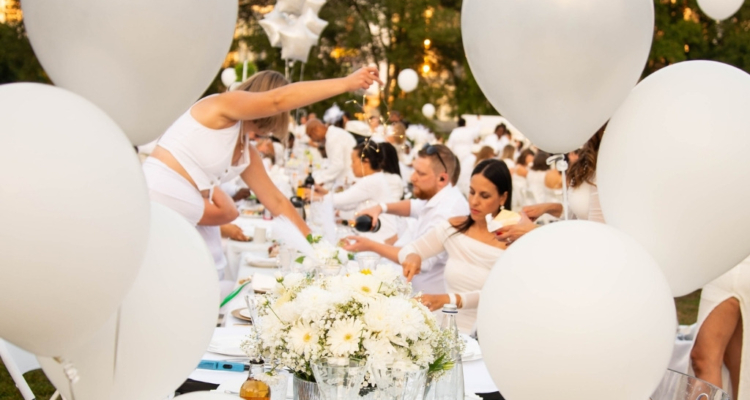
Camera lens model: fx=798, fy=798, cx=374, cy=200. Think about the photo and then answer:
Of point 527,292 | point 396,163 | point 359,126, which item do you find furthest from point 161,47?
point 396,163

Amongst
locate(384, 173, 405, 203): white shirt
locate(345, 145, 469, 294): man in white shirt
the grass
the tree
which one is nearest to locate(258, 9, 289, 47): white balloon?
locate(384, 173, 405, 203): white shirt

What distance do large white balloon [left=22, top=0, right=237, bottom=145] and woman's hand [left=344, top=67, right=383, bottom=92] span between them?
4.03 ft

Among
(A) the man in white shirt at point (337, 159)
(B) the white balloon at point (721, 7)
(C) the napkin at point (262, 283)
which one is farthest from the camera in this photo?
(A) the man in white shirt at point (337, 159)

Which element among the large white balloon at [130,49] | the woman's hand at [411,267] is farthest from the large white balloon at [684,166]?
the woman's hand at [411,267]

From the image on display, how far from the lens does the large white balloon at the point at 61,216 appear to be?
936 mm

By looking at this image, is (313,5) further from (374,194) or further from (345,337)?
(345,337)

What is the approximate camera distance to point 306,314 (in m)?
1.51

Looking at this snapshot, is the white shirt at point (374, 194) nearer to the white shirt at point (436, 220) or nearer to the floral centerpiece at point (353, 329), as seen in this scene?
→ the white shirt at point (436, 220)

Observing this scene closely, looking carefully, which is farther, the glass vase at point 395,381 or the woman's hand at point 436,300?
the woman's hand at point 436,300

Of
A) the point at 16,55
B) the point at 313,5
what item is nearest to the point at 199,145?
the point at 313,5

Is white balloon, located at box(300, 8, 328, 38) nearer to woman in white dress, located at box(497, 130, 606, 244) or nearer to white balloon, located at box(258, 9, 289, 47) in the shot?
white balloon, located at box(258, 9, 289, 47)

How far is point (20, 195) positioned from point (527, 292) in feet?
2.54

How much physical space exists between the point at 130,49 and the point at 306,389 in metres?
0.74

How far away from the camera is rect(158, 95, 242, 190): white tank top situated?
310cm
